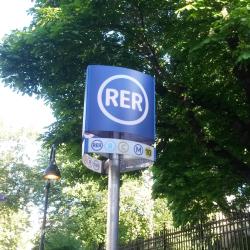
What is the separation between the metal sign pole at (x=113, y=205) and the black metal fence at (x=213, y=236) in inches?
261

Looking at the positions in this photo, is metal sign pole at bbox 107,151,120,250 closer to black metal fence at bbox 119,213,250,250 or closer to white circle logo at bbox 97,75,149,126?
white circle logo at bbox 97,75,149,126

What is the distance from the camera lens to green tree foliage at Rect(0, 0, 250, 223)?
12.3 meters

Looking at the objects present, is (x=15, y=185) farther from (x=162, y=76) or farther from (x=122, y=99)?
(x=122, y=99)

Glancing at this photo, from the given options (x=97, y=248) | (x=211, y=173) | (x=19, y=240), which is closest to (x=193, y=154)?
(x=211, y=173)

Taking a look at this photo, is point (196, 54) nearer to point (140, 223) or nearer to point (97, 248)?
point (97, 248)

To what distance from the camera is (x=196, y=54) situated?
10.8 metres

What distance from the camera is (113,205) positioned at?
5.47 meters

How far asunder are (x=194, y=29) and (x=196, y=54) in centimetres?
77

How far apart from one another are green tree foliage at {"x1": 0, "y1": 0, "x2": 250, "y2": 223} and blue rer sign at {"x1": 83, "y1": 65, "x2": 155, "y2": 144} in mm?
5512

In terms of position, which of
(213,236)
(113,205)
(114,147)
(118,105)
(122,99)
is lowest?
(113,205)

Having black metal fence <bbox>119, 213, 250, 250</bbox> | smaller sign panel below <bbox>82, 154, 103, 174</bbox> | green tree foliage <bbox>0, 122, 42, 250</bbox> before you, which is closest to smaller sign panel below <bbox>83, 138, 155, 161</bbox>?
smaller sign panel below <bbox>82, 154, 103, 174</bbox>

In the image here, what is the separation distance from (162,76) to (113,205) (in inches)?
347

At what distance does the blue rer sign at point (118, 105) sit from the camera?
5711 mm

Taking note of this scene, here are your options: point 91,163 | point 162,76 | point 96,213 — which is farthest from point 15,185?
point 91,163
